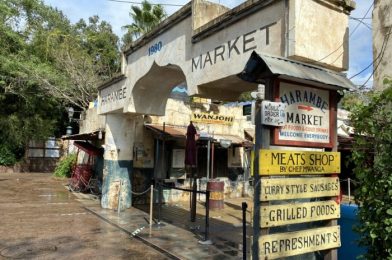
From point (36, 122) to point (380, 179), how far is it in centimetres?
2588

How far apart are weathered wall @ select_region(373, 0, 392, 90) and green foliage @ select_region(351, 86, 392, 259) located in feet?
13.7

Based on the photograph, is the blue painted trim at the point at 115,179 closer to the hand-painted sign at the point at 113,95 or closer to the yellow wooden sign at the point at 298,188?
the hand-painted sign at the point at 113,95

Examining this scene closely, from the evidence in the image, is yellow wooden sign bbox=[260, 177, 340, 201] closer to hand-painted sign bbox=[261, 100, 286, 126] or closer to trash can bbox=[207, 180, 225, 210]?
hand-painted sign bbox=[261, 100, 286, 126]

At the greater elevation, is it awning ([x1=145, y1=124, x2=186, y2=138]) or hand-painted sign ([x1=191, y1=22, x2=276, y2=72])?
hand-painted sign ([x1=191, y1=22, x2=276, y2=72])

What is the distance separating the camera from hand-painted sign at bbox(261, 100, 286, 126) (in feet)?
15.7

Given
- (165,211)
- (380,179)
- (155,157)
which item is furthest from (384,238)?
(155,157)

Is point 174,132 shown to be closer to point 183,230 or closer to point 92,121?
point 183,230

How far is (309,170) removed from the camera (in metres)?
5.23

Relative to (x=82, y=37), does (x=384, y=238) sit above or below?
below

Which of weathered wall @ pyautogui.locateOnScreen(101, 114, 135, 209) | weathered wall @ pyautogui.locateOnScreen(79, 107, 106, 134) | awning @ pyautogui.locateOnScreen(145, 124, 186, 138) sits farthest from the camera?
weathered wall @ pyautogui.locateOnScreen(79, 107, 106, 134)

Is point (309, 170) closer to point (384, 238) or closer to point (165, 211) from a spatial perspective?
point (384, 238)

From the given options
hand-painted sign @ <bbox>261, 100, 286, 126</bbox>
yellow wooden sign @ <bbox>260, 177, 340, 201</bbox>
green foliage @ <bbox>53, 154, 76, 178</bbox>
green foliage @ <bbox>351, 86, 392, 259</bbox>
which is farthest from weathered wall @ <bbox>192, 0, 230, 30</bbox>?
green foliage @ <bbox>53, 154, 76, 178</bbox>

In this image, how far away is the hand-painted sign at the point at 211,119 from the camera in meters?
16.2

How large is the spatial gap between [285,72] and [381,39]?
4894 millimetres
